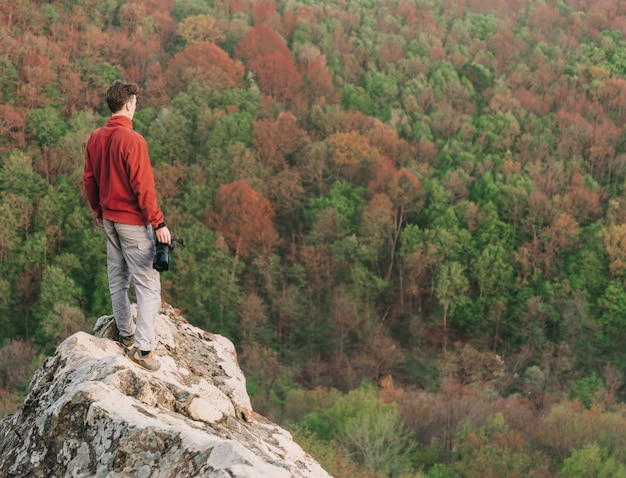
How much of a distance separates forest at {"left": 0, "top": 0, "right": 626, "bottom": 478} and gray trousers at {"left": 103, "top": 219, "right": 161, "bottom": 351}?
84.0ft

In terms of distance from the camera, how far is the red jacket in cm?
633

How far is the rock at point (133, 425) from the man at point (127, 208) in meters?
0.45

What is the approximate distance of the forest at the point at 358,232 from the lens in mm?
41375

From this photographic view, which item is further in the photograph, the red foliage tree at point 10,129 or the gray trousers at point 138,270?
the red foliage tree at point 10,129

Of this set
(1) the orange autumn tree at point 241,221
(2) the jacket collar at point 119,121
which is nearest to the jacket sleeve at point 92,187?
(2) the jacket collar at point 119,121

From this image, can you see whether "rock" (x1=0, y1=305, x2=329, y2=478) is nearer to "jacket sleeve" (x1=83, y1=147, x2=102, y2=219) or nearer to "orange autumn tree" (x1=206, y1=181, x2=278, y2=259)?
"jacket sleeve" (x1=83, y1=147, x2=102, y2=219)

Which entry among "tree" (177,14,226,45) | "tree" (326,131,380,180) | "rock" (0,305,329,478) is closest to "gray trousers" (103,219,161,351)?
"rock" (0,305,329,478)

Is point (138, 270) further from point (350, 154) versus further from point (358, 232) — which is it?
point (350, 154)

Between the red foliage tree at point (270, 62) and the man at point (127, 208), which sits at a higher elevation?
the man at point (127, 208)

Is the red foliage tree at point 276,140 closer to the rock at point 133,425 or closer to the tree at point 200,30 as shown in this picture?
the tree at point 200,30

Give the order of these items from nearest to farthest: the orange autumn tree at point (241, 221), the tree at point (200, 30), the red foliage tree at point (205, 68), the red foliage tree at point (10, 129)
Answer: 1. the orange autumn tree at point (241, 221)
2. the red foliage tree at point (10, 129)
3. the red foliage tree at point (205, 68)
4. the tree at point (200, 30)

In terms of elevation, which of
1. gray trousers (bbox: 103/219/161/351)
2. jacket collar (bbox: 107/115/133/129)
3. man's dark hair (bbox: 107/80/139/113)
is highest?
man's dark hair (bbox: 107/80/139/113)

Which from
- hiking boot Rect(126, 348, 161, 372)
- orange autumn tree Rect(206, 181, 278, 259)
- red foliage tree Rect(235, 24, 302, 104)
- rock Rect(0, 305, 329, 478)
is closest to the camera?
rock Rect(0, 305, 329, 478)

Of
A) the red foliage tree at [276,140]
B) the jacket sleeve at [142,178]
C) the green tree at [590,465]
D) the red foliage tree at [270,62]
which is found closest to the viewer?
the jacket sleeve at [142,178]
